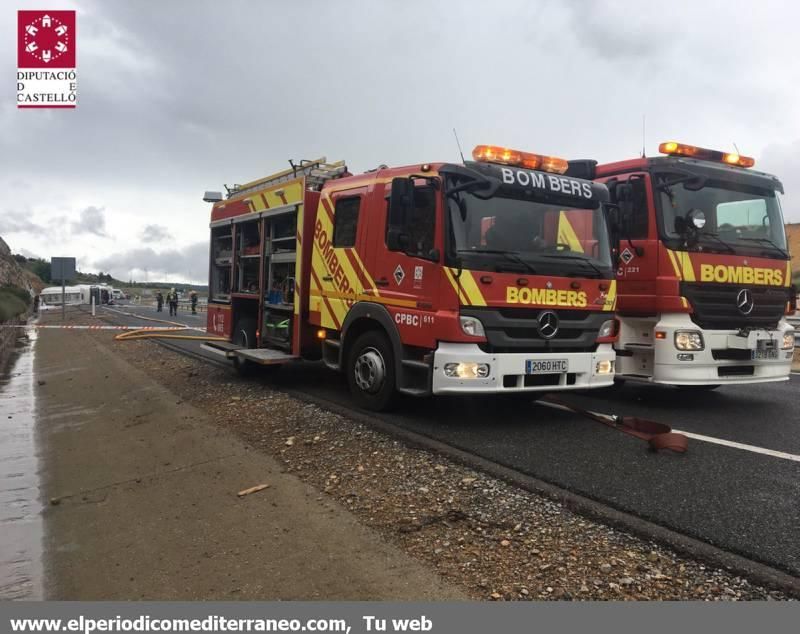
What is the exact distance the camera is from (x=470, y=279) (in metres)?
5.23

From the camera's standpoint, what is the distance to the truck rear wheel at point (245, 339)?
8.94 m

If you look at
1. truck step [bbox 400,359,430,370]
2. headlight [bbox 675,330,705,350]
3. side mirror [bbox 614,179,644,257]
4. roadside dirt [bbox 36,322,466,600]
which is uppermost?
side mirror [bbox 614,179,644,257]

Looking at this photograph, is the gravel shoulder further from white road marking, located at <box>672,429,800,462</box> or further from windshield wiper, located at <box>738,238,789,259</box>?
windshield wiper, located at <box>738,238,789,259</box>

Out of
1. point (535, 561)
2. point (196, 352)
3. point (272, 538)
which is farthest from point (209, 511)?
point (196, 352)

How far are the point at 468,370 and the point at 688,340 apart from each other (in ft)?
8.60

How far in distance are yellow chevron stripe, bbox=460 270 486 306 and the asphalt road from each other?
4.15ft

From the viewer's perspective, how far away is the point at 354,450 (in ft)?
16.6

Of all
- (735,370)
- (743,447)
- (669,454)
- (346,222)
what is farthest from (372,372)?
(735,370)

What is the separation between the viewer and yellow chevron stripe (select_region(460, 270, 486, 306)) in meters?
5.23

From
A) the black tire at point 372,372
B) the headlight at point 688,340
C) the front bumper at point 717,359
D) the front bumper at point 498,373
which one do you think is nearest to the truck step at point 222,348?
the black tire at point 372,372

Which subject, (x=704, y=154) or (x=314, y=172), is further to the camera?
(x=314, y=172)

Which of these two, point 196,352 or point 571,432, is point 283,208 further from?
point 196,352

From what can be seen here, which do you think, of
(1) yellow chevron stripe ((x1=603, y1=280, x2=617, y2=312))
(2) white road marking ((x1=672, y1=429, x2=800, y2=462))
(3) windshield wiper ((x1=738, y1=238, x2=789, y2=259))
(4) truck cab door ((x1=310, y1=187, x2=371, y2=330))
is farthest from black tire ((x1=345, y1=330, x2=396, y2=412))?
(3) windshield wiper ((x1=738, y1=238, x2=789, y2=259))

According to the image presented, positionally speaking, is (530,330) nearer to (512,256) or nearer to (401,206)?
(512,256)
